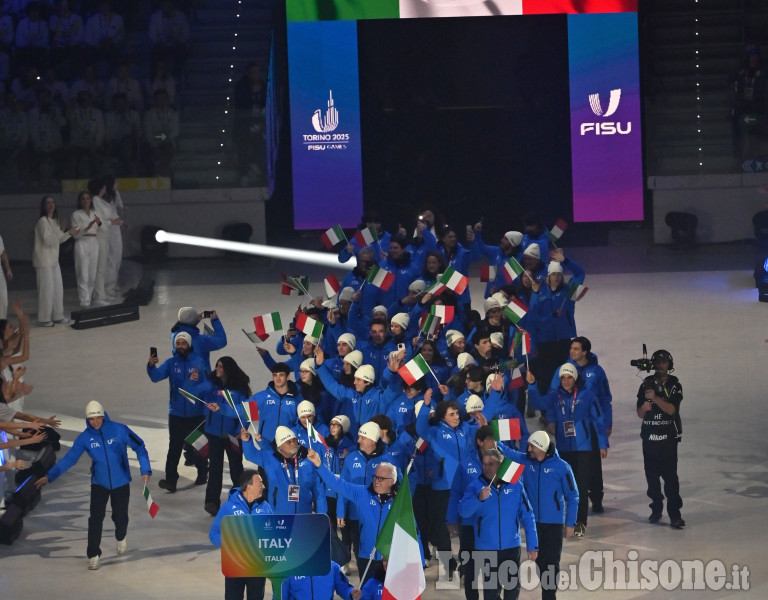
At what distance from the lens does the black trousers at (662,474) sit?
43.6ft

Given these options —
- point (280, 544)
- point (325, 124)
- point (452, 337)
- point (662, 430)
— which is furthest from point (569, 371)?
point (325, 124)

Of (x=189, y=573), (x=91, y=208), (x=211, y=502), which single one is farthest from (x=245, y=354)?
(x=189, y=573)

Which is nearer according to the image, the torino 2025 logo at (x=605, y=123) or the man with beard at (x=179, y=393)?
the man with beard at (x=179, y=393)

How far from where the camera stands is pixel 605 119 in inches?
1018

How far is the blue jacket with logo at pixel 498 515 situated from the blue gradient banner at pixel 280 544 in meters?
2.49

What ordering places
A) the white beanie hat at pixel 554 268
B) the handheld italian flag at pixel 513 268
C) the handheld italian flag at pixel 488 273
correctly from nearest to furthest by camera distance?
the white beanie hat at pixel 554 268 < the handheld italian flag at pixel 513 268 < the handheld italian flag at pixel 488 273

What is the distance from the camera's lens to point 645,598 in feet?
38.9

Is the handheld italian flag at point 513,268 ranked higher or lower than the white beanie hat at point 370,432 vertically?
higher

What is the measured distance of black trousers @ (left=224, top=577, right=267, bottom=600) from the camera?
10578mm

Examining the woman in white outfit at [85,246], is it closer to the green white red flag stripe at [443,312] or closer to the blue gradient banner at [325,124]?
the blue gradient banner at [325,124]

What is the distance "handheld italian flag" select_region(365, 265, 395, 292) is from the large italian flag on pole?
7504 mm

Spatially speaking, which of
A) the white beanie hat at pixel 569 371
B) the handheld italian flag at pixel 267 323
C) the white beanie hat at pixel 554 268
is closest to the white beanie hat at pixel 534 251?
the white beanie hat at pixel 554 268

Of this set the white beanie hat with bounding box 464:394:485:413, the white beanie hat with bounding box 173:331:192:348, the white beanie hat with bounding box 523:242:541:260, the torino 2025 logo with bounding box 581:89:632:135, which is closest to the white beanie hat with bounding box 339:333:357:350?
the white beanie hat with bounding box 173:331:192:348

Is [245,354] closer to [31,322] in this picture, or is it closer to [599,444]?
[31,322]
